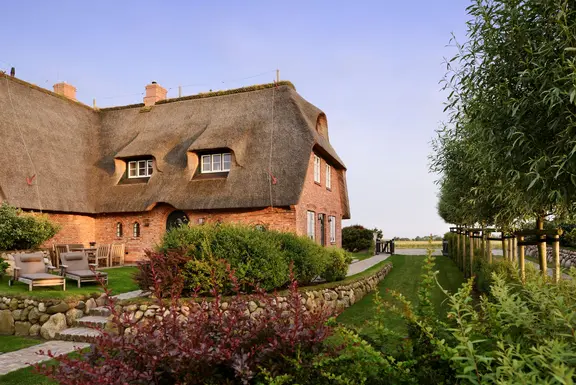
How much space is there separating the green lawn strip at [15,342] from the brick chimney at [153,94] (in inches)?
764

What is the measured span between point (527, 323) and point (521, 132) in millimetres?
4147

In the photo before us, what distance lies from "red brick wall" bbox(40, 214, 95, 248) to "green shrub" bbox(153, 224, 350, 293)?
12657 millimetres

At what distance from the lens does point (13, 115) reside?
2069 centimetres

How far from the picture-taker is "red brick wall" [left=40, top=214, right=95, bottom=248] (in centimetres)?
2060

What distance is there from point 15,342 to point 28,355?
4.47ft

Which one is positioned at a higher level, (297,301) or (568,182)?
(568,182)

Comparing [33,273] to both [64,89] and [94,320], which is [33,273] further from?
[64,89]

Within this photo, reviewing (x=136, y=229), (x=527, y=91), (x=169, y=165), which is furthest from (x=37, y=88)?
(x=527, y=91)

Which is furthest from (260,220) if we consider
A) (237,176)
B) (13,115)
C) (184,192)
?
(13,115)

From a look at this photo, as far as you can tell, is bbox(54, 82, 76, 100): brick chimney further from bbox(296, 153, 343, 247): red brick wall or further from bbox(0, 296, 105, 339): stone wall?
bbox(0, 296, 105, 339): stone wall

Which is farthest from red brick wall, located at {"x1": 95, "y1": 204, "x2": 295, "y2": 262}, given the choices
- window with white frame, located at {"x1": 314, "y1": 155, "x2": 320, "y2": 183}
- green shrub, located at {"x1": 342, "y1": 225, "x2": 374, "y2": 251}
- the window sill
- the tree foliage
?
green shrub, located at {"x1": 342, "y1": 225, "x2": 374, "y2": 251}

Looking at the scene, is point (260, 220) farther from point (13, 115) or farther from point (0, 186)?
point (13, 115)

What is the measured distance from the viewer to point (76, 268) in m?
12.8

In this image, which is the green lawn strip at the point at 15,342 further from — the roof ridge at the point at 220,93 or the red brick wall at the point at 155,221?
the roof ridge at the point at 220,93
